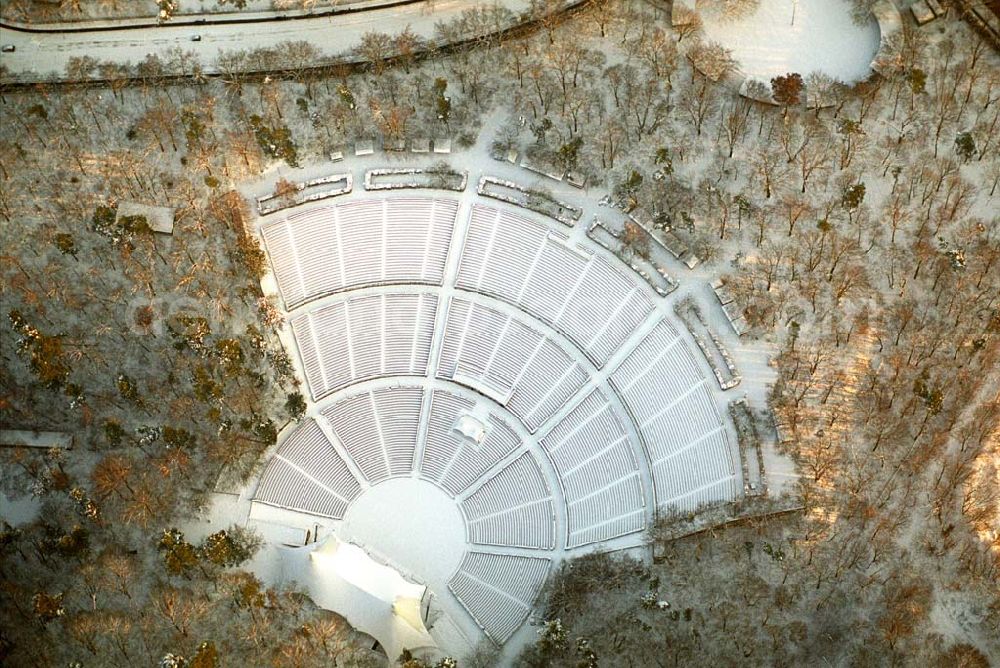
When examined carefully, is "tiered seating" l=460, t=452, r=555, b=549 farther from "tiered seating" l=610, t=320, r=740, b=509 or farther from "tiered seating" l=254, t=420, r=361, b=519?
"tiered seating" l=254, t=420, r=361, b=519

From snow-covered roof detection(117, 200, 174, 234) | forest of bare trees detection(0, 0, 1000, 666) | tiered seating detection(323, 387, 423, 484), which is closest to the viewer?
forest of bare trees detection(0, 0, 1000, 666)

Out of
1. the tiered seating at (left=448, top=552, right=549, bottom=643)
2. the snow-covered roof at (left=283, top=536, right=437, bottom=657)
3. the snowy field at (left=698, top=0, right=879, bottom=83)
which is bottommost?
the snow-covered roof at (left=283, top=536, right=437, bottom=657)

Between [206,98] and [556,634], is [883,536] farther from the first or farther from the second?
[206,98]

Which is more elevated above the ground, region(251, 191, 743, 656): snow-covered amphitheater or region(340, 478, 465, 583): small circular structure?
region(251, 191, 743, 656): snow-covered amphitheater

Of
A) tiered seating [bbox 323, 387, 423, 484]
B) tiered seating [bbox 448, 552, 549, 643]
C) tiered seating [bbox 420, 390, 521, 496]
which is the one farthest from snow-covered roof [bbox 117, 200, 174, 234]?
tiered seating [bbox 448, 552, 549, 643]

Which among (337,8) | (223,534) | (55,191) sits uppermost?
(337,8)

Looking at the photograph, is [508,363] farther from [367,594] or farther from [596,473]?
[367,594]

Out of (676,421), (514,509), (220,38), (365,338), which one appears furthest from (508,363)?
(220,38)

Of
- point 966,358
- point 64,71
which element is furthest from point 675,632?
point 64,71
